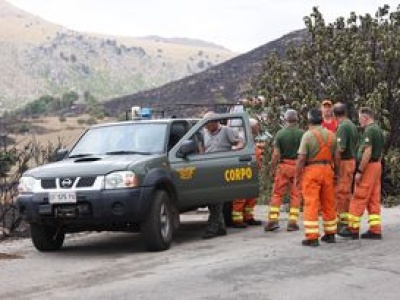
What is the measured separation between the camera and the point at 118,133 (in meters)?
11.1

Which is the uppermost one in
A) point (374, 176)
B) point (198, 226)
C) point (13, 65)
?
point (13, 65)

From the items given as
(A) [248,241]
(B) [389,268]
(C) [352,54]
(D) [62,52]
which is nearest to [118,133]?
(A) [248,241]

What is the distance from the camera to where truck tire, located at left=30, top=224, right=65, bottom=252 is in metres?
10.3

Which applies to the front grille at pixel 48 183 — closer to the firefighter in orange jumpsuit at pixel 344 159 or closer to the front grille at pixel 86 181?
the front grille at pixel 86 181

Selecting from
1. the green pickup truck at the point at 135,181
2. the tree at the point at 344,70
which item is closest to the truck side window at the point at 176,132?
the green pickup truck at the point at 135,181

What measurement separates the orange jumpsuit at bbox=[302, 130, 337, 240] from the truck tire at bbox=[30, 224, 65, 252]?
3.27 m

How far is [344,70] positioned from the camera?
56.4 ft

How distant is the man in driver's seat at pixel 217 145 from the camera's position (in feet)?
37.3

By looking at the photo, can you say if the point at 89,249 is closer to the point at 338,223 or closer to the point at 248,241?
Result: the point at 248,241

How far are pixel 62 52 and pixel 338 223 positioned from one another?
15130 centimetres

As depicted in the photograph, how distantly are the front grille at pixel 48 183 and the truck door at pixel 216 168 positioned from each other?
64.2 inches

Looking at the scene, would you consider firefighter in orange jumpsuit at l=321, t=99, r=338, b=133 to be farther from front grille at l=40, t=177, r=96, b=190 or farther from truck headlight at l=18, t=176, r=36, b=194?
truck headlight at l=18, t=176, r=36, b=194

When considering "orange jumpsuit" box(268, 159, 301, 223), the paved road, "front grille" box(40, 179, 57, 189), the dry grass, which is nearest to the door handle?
"orange jumpsuit" box(268, 159, 301, 223)

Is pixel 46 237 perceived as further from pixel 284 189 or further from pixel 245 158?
pixel 284 189
